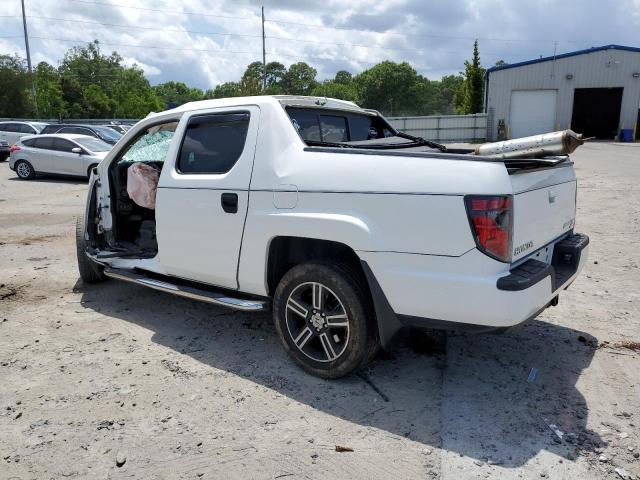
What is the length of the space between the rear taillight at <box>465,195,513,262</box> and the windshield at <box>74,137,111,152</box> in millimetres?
15021

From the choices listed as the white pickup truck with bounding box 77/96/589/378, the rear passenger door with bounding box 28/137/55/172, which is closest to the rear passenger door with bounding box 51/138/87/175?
the rear passenger door with bounding box 28/137/55/172

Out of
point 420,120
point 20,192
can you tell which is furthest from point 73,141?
point 420,120

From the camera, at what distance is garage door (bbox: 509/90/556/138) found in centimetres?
3394

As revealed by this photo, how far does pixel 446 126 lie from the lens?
3469cm

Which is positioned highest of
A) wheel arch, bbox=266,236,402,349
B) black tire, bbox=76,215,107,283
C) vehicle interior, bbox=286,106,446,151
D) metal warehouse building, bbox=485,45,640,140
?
metal warehouse building, bbox=485,45,640,140

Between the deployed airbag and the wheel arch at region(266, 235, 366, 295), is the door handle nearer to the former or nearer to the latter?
the wheel arch at region(266, 235, 366, 295)

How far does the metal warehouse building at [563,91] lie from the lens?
3247 centimetres

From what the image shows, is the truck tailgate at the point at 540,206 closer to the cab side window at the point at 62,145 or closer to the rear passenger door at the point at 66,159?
the rear passenger door at the point at 66,159

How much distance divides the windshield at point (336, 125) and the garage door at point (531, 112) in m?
31.7

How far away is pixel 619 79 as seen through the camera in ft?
107

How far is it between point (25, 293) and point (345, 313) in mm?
4011

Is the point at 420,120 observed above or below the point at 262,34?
below

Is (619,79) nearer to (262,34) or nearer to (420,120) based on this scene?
(420,120)

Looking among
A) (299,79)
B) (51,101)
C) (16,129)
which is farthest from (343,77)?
(16,129)
